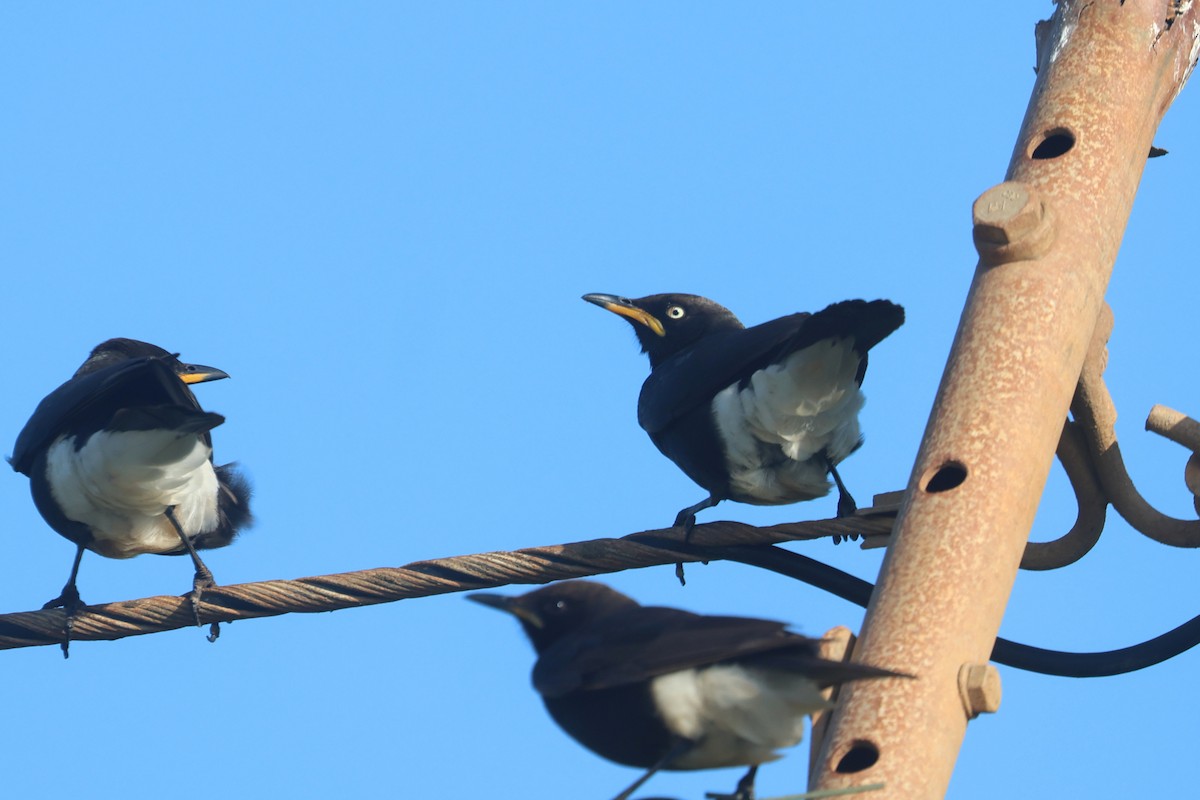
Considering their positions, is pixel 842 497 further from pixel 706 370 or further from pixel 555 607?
pixel 555 607

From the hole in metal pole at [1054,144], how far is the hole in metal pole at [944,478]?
1.11m

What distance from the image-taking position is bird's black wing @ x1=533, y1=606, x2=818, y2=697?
3.41 m

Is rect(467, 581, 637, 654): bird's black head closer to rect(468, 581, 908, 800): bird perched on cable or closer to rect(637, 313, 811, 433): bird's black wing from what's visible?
rect(468, 581, 908, 800): bird perched on cable

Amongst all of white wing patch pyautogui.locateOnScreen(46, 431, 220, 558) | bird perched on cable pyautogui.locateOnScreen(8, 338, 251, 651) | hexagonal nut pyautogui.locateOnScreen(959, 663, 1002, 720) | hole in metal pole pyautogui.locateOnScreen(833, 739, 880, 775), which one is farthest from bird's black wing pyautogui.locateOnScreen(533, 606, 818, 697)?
white wing patch pyautogui.locateOnScreen(46, 431, 220, 558)

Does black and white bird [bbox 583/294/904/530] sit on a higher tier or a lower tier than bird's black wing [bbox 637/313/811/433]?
lower

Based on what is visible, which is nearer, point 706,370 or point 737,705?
point 737,705

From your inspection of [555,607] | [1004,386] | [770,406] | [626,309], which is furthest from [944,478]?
[626,309]

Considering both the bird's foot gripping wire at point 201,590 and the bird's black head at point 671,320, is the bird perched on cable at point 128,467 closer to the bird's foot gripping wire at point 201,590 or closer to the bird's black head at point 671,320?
the bird's foot gripping wire at point 201,590

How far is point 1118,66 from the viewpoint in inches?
195

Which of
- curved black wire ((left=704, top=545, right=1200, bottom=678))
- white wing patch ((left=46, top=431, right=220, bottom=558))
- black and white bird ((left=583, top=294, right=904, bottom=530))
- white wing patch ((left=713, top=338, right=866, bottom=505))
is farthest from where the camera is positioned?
white wing patch ((left=46, top=431, right=220, bottom=558))

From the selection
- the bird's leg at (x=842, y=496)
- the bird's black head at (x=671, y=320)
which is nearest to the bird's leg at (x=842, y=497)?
the bird's leg at (x=842, y=496)

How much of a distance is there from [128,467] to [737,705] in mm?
4082

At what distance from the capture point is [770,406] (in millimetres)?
6309

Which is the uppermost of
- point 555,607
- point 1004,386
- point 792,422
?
point 792,422
